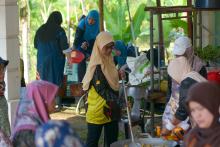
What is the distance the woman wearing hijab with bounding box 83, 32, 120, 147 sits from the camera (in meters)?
6.71

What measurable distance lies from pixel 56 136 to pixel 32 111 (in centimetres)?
100

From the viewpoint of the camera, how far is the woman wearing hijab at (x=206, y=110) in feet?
12.1

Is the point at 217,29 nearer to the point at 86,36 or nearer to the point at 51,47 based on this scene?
the point at 86,36

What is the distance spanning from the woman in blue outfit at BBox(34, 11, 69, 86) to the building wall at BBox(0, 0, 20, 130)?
284 centimetres

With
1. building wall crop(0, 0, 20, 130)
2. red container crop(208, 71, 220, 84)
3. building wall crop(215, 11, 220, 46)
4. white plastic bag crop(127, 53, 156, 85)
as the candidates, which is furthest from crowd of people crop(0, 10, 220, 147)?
building wall crop(215, 11, 220, 46)

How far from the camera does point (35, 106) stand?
16.3 ft

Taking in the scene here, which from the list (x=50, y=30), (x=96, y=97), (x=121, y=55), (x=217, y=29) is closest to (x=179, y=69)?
(x=96, y=97)

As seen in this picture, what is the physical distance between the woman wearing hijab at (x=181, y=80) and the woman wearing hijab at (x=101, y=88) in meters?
0.62

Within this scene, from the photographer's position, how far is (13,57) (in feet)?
26.6

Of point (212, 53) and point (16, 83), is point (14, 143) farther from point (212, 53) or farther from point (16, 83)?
point (212, 53)

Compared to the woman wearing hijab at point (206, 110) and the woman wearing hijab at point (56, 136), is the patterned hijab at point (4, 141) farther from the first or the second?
the woman wearing hijab at point (206, 110)

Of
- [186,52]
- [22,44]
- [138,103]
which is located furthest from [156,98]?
[22,44]

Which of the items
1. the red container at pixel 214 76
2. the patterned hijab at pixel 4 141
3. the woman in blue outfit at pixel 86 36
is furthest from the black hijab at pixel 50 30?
the patterned hijab at pixel 4 141

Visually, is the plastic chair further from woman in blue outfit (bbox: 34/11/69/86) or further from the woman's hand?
woman in blue outfit (bbox: 34/11/69/86)
